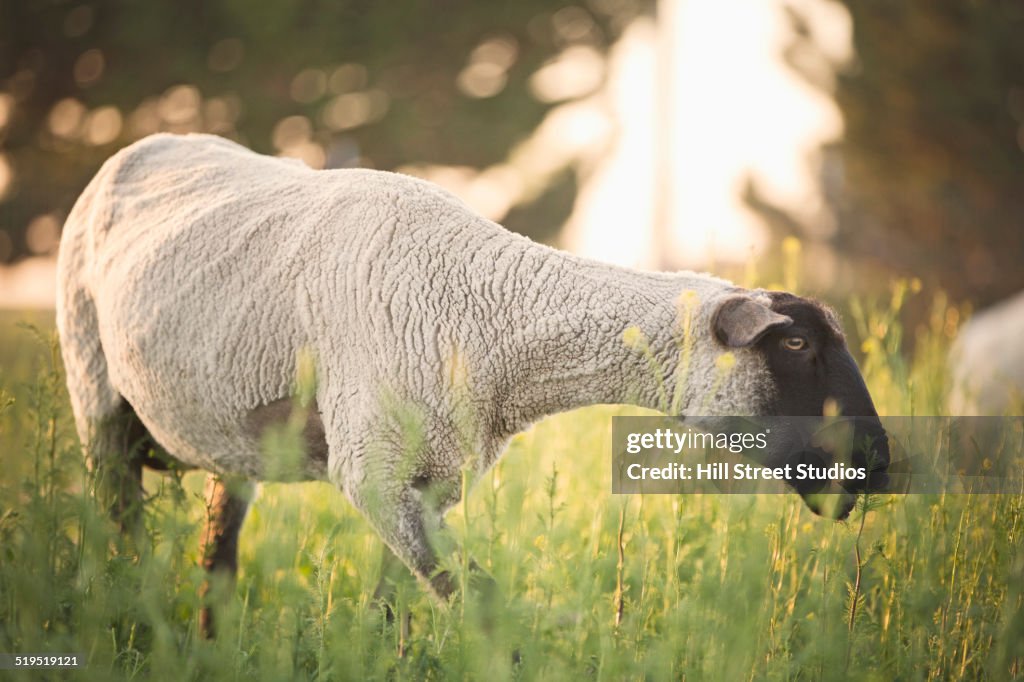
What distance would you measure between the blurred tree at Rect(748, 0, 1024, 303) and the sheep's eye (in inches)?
359

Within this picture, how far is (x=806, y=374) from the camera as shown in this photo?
295 cm

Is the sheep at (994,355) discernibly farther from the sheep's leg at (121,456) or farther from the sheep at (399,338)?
the sheep's leg at (121,456)

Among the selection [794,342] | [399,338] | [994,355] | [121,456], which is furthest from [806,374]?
[994,355]

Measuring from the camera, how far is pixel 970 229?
1233cm

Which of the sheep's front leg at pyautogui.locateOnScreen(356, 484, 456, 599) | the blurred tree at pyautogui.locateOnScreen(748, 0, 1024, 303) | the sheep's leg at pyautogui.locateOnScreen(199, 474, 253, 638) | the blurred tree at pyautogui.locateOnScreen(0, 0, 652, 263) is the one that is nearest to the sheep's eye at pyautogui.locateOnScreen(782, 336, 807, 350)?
the sheep's front leg at pyautogui.locateOnScreen(356, 484, 456, 599)

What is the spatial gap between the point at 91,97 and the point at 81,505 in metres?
13.5

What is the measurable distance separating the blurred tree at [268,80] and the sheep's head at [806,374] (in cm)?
1174

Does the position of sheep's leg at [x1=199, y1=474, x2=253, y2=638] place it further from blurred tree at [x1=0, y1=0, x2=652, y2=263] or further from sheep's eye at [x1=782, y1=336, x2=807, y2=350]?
blurred tree at [x1=0, y1=0, x2=652, y2=263]

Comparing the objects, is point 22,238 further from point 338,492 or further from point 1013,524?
point 1013,524

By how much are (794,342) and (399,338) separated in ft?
3.95

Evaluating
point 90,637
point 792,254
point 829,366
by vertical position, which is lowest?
point 90,637

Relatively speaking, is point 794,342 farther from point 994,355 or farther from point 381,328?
point 994,355

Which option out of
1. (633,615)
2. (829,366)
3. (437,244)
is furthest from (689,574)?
(437,244)

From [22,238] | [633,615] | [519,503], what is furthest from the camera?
[22,238]
